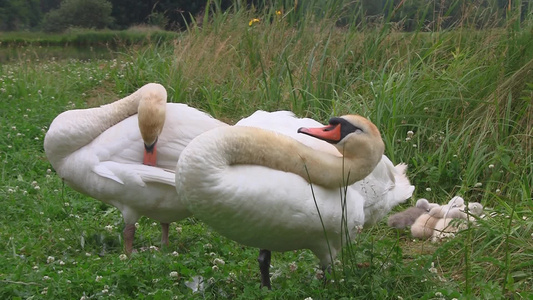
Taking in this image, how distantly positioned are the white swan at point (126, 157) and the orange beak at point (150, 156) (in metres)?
0.03

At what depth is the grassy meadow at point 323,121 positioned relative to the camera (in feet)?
11.9

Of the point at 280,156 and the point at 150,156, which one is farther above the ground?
the point at 280,156

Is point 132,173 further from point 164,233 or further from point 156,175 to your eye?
point 164,233

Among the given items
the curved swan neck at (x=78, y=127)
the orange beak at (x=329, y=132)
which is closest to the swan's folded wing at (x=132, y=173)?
the curved swan neck at (x=78, y=127)

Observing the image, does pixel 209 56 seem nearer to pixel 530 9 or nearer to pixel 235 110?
pixel 235 110

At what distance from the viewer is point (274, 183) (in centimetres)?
324

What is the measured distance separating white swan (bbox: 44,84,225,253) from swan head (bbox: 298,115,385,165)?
49.3 inches

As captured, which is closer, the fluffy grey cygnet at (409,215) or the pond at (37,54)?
the fluffy grey cygnet at (409,215)

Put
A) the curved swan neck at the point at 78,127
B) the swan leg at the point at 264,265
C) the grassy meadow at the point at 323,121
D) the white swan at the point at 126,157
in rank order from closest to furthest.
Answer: the grassy meadow at the point at 323,121 → the swan leg at the point at 264,265 → the white swan at the point at 126,157 → the curved swan neck at the point at 78,127

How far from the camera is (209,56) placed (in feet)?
29.0

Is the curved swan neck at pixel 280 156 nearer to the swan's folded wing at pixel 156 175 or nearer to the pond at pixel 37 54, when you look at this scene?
the swan's folded wing at pixel 156 175

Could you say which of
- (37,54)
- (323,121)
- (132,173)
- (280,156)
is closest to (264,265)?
(280,156)

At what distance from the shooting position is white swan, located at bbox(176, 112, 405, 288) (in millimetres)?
3150

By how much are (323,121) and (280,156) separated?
125 inches
